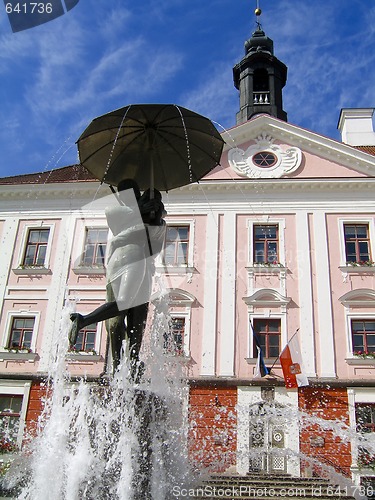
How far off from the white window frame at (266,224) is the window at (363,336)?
3.14 metres

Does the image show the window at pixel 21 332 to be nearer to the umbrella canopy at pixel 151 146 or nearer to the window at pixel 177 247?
the window at pixel 177 247

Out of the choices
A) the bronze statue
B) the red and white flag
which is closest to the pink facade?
the red and white flag

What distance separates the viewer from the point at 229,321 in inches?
767

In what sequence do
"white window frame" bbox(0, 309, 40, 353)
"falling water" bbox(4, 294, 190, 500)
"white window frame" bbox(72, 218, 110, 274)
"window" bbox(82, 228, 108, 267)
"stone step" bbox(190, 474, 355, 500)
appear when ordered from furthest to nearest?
1. "window" bbox(82, 228, 108, 267)
2. "white window frame" bbox(72, 218, 110, 274)
3. "white window frame" bbox(0, 309, 40, 353)
4. "stone step" bbox(190, 474, 355, 500)
5. "falling water" bbox(4, 294, 190, 500)

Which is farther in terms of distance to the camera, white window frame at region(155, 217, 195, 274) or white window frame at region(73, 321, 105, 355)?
white window frame at region(155, 217, 195, 274)

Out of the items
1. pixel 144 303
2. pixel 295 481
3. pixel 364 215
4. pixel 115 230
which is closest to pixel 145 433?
pixel 144 303

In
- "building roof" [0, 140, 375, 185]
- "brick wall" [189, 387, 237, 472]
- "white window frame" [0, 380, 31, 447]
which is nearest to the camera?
"brick wall" [189, 387, 237, 472]

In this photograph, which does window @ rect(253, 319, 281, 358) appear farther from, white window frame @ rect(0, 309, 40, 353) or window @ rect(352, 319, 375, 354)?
white window frame @ rect(0, 309, 40, 353)

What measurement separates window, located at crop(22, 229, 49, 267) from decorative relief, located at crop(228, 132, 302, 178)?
7554 mm

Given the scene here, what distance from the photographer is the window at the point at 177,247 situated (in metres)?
20.6

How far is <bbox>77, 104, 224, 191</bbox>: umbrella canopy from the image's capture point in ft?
22.5

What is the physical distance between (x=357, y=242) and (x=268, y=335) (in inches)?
182

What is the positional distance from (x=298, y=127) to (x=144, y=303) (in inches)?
685

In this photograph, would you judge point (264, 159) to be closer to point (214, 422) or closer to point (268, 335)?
point (268, 335)
